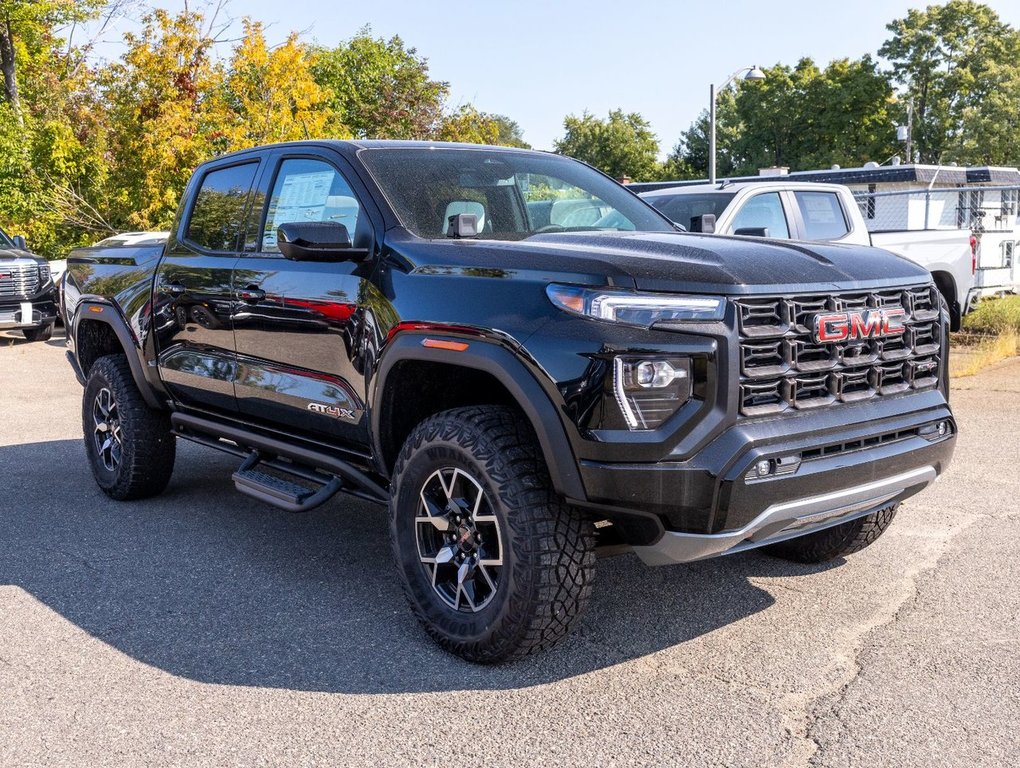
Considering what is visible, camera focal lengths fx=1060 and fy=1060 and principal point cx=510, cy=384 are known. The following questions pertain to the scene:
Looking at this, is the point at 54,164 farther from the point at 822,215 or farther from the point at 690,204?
the point at 822,215

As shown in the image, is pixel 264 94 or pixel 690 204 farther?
pixel 264 94

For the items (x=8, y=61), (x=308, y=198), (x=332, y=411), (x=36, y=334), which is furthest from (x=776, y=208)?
(x=8, y=61)


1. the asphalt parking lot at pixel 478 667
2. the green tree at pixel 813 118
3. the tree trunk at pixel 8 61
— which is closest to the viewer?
the asphalt parking lot at pixel 478 667

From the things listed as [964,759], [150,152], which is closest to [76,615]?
[964,759]

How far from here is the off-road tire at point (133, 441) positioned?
5992mm

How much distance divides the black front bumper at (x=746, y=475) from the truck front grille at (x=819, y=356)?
0.23 feet

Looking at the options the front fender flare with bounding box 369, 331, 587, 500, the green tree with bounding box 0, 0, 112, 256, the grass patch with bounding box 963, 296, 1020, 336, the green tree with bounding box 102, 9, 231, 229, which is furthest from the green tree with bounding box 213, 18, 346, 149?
the front fender flare with bounding box 369, 331, 587, 500

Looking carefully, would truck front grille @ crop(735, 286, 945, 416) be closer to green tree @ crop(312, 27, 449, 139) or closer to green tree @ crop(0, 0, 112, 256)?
green tree @ crop(0, 0, 112, 256)

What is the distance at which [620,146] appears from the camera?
6888cm

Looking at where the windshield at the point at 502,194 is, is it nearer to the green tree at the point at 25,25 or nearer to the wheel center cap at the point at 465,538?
the wheel center cap at the point at 465,538

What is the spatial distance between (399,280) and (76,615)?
1.94 meters

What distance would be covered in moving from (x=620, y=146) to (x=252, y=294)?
6625cm

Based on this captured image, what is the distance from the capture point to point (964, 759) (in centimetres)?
306

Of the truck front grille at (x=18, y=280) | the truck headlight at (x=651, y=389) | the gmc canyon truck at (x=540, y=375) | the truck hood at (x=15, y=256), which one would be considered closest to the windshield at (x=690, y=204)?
the gmc canyon truck at (x=540, y=375)
